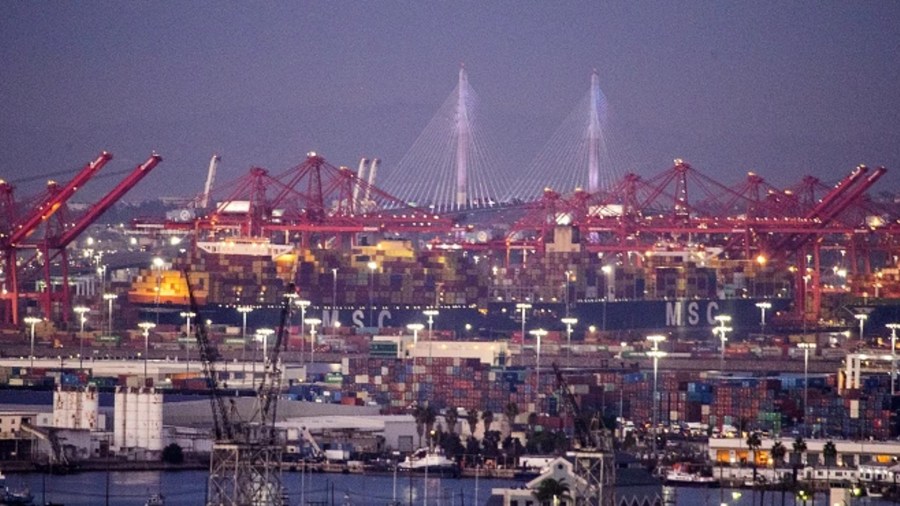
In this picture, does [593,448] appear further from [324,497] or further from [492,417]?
[492,417]

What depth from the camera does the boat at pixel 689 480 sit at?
27.0 meters

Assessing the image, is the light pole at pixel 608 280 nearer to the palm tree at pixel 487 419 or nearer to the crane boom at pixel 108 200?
the crane boom at pixel 108 200

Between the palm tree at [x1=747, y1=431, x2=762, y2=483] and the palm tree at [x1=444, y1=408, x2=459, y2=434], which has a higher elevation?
the palm tree at [x1=444, y1=408, x2=459, y2=434]

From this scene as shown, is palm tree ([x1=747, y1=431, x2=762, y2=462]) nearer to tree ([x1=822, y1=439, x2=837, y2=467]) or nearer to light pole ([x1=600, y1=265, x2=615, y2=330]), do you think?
tree ([x1=822, y1=439, x2=837, y2=467])

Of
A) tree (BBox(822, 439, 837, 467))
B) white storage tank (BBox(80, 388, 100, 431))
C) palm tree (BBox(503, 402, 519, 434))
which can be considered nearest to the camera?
tree (BBox(822, 439, 837, 467))

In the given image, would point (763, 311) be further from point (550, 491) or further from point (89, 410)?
point (550, 491)

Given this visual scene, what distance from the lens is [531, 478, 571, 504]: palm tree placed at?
21.3 metres

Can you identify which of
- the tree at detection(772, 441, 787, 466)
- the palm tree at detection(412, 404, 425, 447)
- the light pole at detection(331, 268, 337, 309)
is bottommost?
the tree at detection(772, 441, 787, 466)

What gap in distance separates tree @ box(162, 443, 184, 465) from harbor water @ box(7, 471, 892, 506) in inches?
23.0

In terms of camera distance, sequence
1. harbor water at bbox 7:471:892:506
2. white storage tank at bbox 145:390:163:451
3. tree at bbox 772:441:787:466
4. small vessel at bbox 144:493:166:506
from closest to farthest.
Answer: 1. small vessel at bbox 144:493:166:506
2. harbor water at bbox 7:471:892:506
3. tree at bbox 772:441:787:466
4. white storage tank at bbox 145:390:163:451

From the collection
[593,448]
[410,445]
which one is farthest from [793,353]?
[593,448]

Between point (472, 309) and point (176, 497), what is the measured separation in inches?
1389

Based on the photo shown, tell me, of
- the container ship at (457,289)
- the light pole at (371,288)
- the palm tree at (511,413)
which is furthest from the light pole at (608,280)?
the palm tree at (511,413)

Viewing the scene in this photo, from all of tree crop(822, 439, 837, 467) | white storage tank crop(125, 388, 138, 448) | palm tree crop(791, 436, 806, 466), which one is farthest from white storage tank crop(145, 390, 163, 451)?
tree crop(822, 439, 837, 467)
